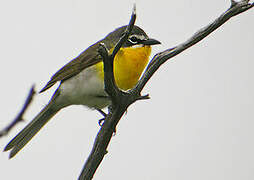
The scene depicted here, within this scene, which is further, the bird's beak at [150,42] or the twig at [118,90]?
the bird's beak at [150,42]

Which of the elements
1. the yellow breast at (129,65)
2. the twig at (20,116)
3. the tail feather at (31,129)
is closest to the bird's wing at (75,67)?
the yellow breast at (129,65)

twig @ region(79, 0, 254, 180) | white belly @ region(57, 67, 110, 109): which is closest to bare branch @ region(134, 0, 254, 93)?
twig @ region(79, 0, 254, 180)

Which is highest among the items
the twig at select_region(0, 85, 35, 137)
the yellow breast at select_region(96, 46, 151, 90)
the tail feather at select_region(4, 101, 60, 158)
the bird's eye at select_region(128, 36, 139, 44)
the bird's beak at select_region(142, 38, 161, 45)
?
the bird's eye at select_region(128, 36, 139, 44)

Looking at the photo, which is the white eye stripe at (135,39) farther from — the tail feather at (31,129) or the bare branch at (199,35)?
the bare branch at (199,35)

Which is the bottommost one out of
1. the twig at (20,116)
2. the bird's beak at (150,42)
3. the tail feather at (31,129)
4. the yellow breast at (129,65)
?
the tail feather at (31,129)

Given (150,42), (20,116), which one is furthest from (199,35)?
(20,116)

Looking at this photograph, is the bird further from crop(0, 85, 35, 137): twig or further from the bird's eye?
crop(0, 85, 35, 137): twig

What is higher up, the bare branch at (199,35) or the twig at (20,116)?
the bare branch at (199,35)

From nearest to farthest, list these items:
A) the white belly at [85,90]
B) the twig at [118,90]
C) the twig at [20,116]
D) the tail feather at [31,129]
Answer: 1. the twig at [20,116]
2. the twig at [118,90]
3. the tail feather at [31,129]
4. the white belly at [85,90]

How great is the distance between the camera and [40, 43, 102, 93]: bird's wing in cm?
533

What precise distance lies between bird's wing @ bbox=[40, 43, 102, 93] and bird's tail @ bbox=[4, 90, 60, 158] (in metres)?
0.28

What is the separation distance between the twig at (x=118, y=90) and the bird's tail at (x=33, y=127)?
1.67 metres

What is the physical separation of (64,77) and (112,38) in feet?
3.22

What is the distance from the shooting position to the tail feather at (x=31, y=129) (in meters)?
4.56
